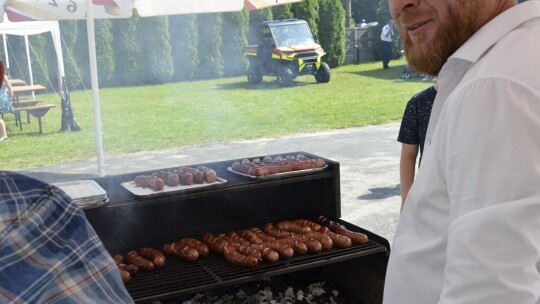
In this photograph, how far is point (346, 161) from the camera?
29.7 ft

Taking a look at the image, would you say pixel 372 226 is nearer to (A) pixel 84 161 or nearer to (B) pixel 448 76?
(B) pixel 448 76

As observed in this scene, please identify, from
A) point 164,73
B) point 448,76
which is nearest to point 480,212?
point 448,76

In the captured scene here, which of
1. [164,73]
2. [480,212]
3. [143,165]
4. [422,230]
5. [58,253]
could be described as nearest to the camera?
[58,253]

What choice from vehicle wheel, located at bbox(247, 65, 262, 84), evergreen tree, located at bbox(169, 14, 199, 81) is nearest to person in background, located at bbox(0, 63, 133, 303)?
vehicle wheel, located at bbox(247, 65, 262, 84)

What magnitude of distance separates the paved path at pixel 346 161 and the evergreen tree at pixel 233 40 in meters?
9.76

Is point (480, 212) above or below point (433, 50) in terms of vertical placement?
below

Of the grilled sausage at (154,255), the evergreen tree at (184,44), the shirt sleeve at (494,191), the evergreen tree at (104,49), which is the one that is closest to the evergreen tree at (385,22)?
the evergreen tree at (184,44)

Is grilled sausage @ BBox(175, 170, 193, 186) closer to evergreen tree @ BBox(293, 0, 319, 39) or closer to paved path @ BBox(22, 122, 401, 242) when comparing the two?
paved path @ BBox(22, 122, 401, 242)

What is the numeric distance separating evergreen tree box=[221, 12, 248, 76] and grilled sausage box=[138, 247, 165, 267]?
1745 centimetres

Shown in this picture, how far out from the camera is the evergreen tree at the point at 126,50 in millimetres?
18764

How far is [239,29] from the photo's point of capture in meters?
20.5

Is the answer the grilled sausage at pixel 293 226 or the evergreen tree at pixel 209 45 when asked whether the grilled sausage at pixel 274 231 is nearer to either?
the grilled sausage at pixel 293 226

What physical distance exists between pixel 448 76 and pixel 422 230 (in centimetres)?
41

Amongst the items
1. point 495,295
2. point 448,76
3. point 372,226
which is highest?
point 448,76
